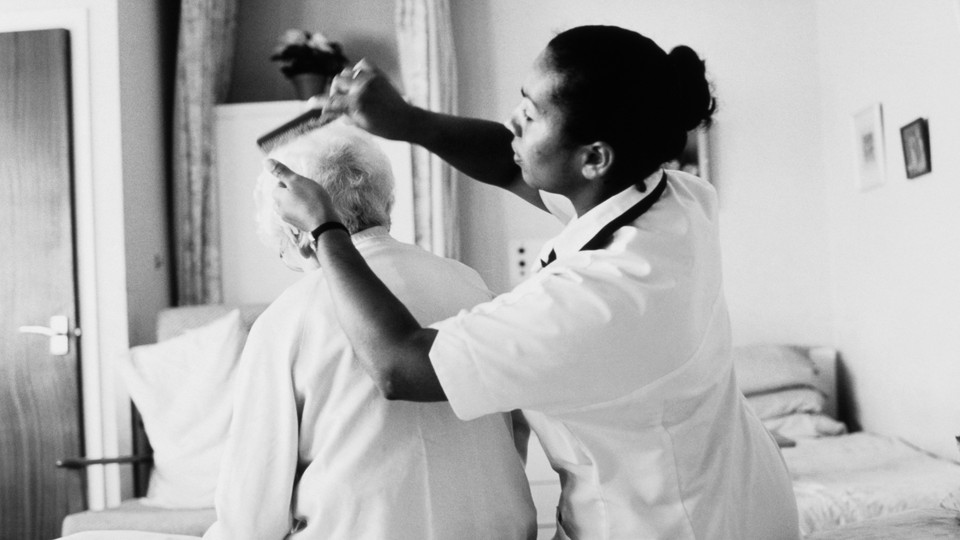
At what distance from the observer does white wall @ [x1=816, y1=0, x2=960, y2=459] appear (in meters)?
2.88

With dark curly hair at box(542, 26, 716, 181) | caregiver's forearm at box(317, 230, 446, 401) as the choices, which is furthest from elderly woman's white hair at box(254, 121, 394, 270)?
dark curly hair at box(542, 26, 716, 181)

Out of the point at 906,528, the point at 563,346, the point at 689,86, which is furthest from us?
the point at 906,528

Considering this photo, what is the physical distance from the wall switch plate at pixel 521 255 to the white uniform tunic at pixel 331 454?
2839mm

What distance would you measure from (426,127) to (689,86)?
18.5 inches

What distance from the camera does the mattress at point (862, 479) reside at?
2568 millimetres

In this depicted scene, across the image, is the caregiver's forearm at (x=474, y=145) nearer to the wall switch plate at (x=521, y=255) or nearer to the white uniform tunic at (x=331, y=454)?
the white uniform tunic at (x=331, y=454)

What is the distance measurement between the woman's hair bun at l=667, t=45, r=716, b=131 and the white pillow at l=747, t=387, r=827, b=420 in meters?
2.66

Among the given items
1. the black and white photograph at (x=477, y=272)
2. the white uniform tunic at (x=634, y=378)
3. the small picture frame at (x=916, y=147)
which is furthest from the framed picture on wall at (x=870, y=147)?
the white uniform tunic at (x=634, y=378)

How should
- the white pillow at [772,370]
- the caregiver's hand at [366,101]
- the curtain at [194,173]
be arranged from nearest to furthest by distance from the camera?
the caregiver's hand at [366,101] < the white pillow at [772,370] < the curtain at [194,173]

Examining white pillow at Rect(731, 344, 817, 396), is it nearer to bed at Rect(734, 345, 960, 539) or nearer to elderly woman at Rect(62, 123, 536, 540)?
bed at Rect(734, 345, 960, 539)

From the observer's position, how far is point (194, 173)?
3.75 metres

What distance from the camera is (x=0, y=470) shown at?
3254mm

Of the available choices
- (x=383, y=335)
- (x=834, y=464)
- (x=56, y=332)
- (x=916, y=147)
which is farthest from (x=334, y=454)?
(x=916, y=147)

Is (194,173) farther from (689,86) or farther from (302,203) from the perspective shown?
(689,86)
